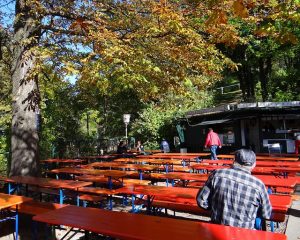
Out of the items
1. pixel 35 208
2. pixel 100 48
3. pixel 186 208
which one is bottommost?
pixel 186 208

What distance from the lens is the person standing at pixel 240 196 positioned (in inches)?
144

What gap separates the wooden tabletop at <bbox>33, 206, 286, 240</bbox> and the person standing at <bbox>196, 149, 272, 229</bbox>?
0.80 ft

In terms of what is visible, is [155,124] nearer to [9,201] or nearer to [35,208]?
[35,208]

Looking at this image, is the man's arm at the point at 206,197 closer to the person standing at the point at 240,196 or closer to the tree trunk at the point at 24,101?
the person standing at the point at 240,196

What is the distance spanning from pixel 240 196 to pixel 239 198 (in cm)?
2

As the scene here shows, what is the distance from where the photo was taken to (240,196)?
367cm

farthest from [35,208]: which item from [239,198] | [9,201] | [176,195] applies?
[239,198]

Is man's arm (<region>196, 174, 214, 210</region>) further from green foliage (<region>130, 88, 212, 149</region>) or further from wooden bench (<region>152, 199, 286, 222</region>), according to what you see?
green foliage (<region>130, 88, 212, 149</region>)

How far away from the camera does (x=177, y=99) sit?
23.2 m

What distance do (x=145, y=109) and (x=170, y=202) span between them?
18.9 m

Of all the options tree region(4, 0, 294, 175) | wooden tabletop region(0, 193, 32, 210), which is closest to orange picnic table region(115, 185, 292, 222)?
wooden tabletop region(0, 193, 32, 210)

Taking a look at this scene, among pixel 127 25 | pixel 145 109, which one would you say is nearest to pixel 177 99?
pixel 145 109

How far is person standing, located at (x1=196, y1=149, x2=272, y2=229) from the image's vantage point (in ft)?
12.0

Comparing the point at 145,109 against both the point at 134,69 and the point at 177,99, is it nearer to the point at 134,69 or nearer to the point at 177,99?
the point at 177,99
